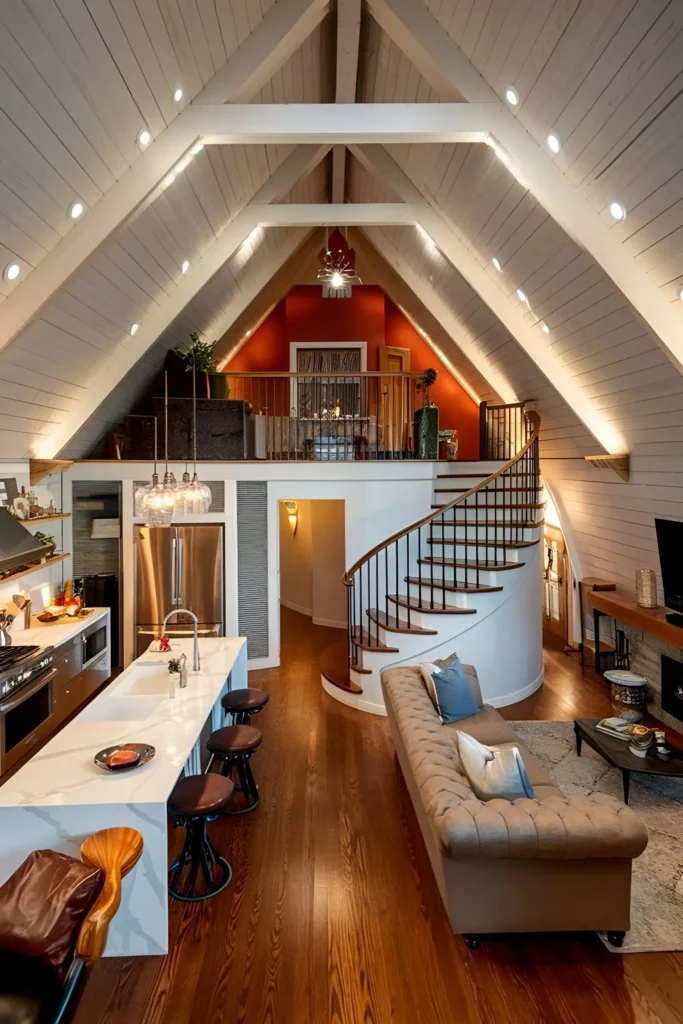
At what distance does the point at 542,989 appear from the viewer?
8.21 ft

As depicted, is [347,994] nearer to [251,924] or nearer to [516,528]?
[251,924]

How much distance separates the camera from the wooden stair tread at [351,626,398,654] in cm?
552

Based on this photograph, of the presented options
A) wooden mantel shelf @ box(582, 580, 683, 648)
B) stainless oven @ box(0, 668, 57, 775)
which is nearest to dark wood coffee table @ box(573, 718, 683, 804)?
wooden mantel shelf @ box(582, 580, 683, 648)

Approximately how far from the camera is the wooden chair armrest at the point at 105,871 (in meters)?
2.00

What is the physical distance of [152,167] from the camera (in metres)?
3.72

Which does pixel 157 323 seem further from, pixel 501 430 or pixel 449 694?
pixel 501 430

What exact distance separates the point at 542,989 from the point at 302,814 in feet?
5.77

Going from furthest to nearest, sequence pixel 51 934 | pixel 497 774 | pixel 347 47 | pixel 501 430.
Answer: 1. pixel 501 430
2. pixel 347 47
3. pixel 497 774
4. pixel 51 934

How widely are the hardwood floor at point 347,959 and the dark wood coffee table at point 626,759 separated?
48.6 inches

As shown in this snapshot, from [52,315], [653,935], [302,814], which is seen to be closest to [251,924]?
[302,814]

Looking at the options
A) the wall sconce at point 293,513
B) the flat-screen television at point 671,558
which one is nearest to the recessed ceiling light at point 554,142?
the flat-screen television at point 671,558

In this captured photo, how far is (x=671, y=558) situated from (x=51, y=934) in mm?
4855

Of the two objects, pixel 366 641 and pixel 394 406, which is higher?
pixel 394 406

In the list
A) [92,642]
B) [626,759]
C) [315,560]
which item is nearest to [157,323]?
[92,642]
